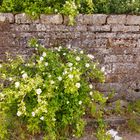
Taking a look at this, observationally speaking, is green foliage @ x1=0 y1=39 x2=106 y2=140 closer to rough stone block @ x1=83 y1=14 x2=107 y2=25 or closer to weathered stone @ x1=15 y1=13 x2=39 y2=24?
weathered stone @ x1=15 y1=13 x2=39 y2=24

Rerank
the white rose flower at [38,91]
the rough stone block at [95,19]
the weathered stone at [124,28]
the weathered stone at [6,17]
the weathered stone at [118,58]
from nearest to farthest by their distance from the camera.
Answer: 1. the white rose flower at [38,91]
2. the weathered stone at [6,17]
3. the rough stone block at [95,19]
4. the weathered stone at [124,28]
5. the weathered stone at [118,58]

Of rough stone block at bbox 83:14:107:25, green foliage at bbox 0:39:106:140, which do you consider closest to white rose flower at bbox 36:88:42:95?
green foliage at bbox 0:39:106:140

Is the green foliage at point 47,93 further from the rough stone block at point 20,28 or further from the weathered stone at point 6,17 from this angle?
the weathered stone at point 6,17

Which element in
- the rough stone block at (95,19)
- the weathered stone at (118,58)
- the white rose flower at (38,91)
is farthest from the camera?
the weathered stone at (118,58)

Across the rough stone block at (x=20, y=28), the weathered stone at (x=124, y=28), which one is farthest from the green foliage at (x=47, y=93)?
the weathered stone at (x=124, y=28)

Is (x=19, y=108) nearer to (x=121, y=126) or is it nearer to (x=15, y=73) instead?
(x=15, y=73)

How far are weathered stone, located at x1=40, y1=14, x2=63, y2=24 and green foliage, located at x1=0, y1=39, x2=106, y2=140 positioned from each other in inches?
12.5

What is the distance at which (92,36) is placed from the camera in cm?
527

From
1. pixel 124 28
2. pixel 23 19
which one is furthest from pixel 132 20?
pixel 23 19

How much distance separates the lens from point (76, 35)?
5.25m

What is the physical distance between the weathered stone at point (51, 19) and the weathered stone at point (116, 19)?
Result: 0.69m

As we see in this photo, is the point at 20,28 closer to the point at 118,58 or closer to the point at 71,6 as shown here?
the point at 71,6

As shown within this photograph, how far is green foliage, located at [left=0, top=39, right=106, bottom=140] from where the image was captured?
457 cm

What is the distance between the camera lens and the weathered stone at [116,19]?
5.17 meters
